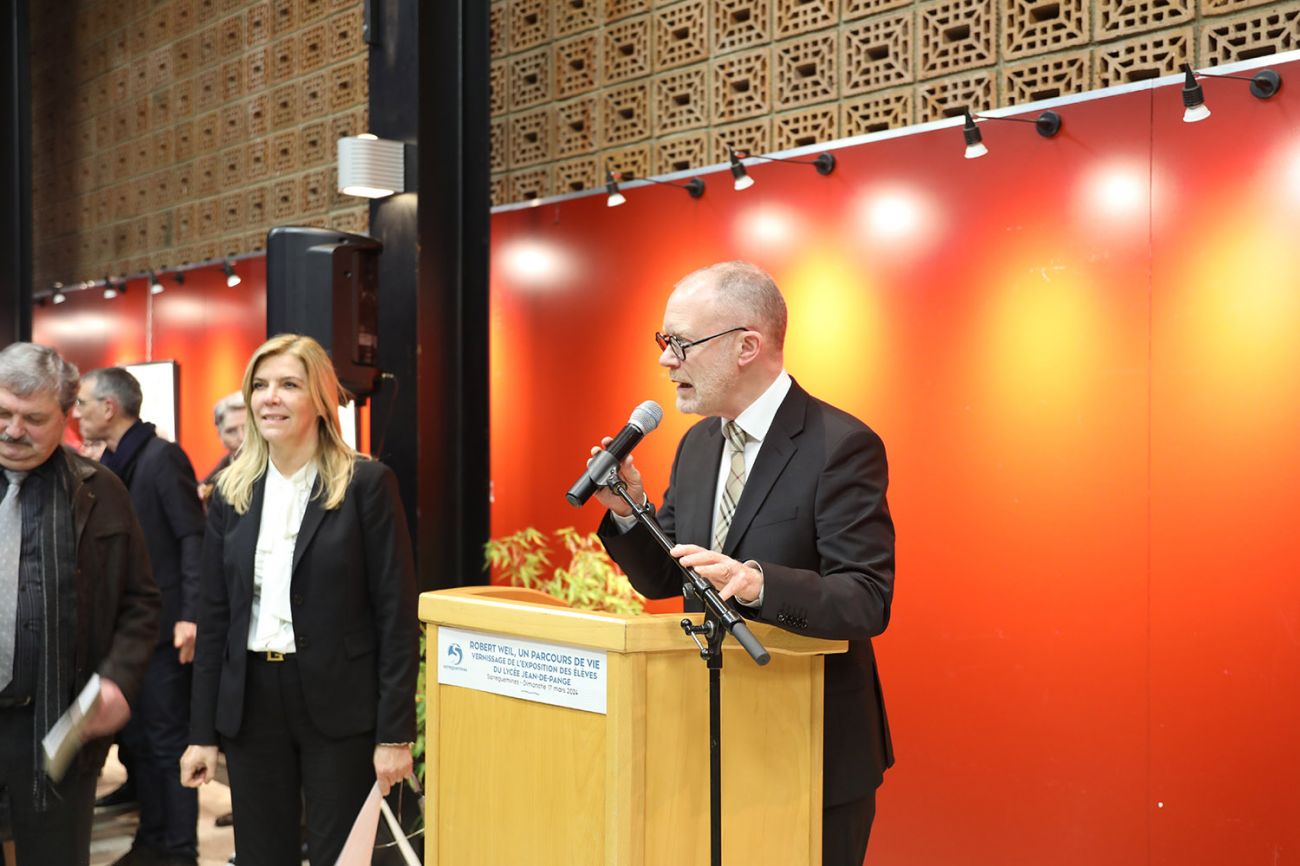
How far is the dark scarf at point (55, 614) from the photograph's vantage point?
2770 mm

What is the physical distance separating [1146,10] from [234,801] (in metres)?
3.31

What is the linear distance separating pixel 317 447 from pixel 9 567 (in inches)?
29.9

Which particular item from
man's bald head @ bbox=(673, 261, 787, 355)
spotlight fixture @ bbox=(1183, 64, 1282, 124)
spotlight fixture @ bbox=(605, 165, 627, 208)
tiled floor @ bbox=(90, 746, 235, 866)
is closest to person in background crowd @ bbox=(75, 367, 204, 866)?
tiled floor @ bbox=(90, 746, 235, 866)

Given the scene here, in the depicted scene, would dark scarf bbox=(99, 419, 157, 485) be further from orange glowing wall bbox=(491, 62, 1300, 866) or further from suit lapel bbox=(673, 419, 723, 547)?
suit lapel bbox=(673, 419, 723, 547)

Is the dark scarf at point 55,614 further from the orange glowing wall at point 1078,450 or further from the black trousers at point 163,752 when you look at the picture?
the orange glowing wall at point 1078,450

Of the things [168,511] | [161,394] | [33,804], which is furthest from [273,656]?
[161,394]

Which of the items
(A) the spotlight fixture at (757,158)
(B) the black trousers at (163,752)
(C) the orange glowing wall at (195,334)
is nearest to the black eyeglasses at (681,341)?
(A) the spotlight fixture at (757,158)

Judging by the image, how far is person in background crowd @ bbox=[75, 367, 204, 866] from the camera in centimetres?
464

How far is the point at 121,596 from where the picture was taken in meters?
3.00

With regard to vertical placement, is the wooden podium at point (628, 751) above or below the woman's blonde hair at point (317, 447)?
below

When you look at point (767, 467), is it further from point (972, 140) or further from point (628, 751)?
point (972, 140)

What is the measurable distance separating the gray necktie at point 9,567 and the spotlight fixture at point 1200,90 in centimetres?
308

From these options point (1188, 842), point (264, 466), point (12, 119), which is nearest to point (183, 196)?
point (12, 119)

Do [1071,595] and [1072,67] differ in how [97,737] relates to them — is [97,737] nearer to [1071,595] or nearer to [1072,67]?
[1071,595]
